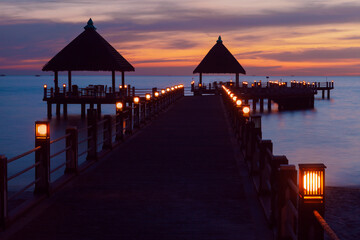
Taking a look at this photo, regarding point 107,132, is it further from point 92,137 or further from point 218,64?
point 218,64

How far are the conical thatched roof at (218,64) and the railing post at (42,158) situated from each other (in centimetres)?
4667

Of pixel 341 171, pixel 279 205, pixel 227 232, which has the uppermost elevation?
pixel 279 205

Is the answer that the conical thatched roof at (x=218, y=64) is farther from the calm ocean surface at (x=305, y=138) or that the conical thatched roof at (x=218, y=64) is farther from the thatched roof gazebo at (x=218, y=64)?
the calm ocean surface at (x=305, y=138)

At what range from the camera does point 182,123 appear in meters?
19.5

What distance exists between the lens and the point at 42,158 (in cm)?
716

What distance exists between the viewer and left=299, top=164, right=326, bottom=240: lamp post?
3.80 m

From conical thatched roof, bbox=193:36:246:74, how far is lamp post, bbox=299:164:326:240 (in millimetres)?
49715

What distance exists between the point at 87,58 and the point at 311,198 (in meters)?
40.6

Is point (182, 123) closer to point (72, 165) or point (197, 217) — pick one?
point (72, 165)

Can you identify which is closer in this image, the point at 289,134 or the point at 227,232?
the point at 227,232

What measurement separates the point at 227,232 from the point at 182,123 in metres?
14.0

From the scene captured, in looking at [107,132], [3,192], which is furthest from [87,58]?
[3,192]

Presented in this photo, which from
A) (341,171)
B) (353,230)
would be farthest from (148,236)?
(341,171)

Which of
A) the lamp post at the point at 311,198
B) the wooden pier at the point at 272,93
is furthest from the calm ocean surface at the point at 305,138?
the lamp post at the point at 311,198
